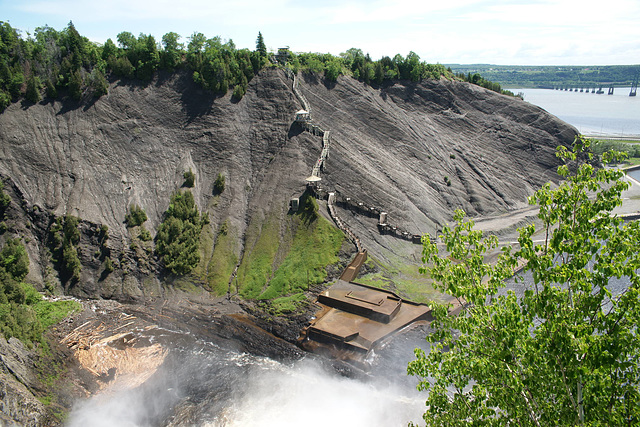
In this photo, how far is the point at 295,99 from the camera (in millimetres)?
69938

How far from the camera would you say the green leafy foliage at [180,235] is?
4869cm

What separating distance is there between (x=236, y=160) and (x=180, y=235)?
A: 1577 centimetres

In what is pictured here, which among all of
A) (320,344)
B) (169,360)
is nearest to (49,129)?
(169,360)

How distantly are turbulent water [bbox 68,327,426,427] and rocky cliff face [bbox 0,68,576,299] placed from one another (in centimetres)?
1498

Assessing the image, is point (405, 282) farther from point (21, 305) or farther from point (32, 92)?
point (32, 92)

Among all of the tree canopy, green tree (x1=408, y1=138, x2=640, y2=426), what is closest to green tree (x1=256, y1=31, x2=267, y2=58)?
the tree canopy

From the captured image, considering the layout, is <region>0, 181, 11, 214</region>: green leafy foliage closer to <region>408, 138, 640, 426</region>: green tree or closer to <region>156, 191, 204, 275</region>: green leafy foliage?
<region>156, 191, 204, 275</region>: green leafy foliage

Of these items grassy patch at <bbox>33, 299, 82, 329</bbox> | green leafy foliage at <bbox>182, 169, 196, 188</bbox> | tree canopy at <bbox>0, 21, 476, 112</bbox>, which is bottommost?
grassy patch at <bbox>33, 299, 82, 329</bbox>

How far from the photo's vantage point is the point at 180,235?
5056 cm

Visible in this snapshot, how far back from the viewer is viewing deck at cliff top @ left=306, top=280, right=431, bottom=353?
38.8m

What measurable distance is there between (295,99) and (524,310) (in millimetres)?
63364

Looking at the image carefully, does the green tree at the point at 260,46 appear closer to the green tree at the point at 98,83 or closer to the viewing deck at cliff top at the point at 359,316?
the green tree at the point at 98,83

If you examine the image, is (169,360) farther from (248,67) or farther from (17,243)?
(248,67)

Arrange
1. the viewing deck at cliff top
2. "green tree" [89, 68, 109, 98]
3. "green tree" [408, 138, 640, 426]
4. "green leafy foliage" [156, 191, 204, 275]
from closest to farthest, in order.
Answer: "green tree" [408, 138, 640, 426]
the viewing deck at cliff top
"green leafy foliage" [156, 191, 204, 275]
"green tree" [89, 68, 109, 98]
